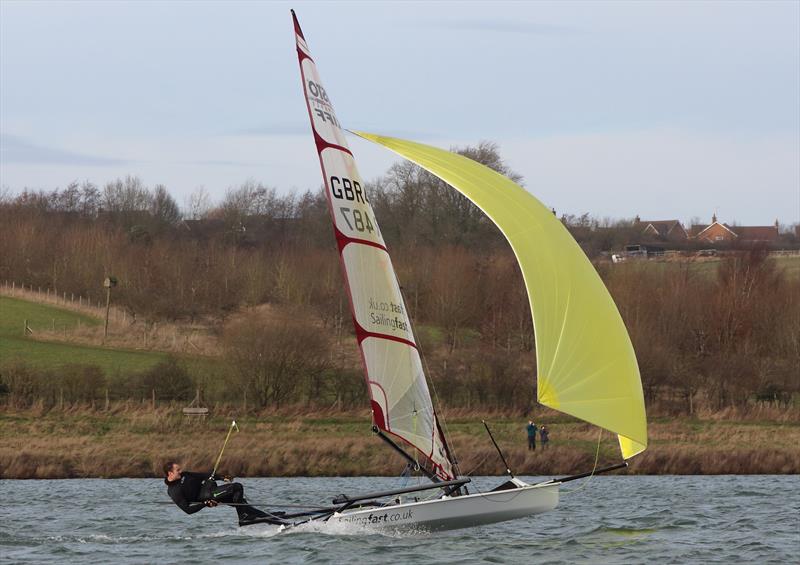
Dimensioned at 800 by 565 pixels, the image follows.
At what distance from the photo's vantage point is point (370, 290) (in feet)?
61.3

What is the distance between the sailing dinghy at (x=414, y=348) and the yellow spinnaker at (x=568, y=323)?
0.01 metres

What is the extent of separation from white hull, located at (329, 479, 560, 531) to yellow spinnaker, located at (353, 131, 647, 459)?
151 cm

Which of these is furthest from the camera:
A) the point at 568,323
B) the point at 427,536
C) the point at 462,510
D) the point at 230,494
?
the point at 230,494

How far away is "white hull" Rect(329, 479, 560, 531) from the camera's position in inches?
716

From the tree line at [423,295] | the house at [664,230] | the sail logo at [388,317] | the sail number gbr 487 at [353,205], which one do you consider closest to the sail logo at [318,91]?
the sail number gbr 487 at [353,205]

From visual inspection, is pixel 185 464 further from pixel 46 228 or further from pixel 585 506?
pixel 46 228

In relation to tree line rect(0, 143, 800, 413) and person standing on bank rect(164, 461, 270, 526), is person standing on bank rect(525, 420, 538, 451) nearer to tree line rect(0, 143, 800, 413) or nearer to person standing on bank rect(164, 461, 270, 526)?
tree line rect(0, 143, 800, 413)

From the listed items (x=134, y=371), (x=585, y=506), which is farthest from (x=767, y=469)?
(x=134, y=371)

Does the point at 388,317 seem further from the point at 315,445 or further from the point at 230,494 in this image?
the point at 315,445

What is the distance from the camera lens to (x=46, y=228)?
91062 mm

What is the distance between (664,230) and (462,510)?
13584cm

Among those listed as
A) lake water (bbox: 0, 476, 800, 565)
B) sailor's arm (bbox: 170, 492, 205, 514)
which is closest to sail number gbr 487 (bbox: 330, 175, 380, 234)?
lake water (bbox: 0, 476, 800, 565)

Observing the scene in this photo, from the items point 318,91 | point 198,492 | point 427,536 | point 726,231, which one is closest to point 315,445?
point 198,492

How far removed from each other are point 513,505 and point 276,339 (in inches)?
1077
